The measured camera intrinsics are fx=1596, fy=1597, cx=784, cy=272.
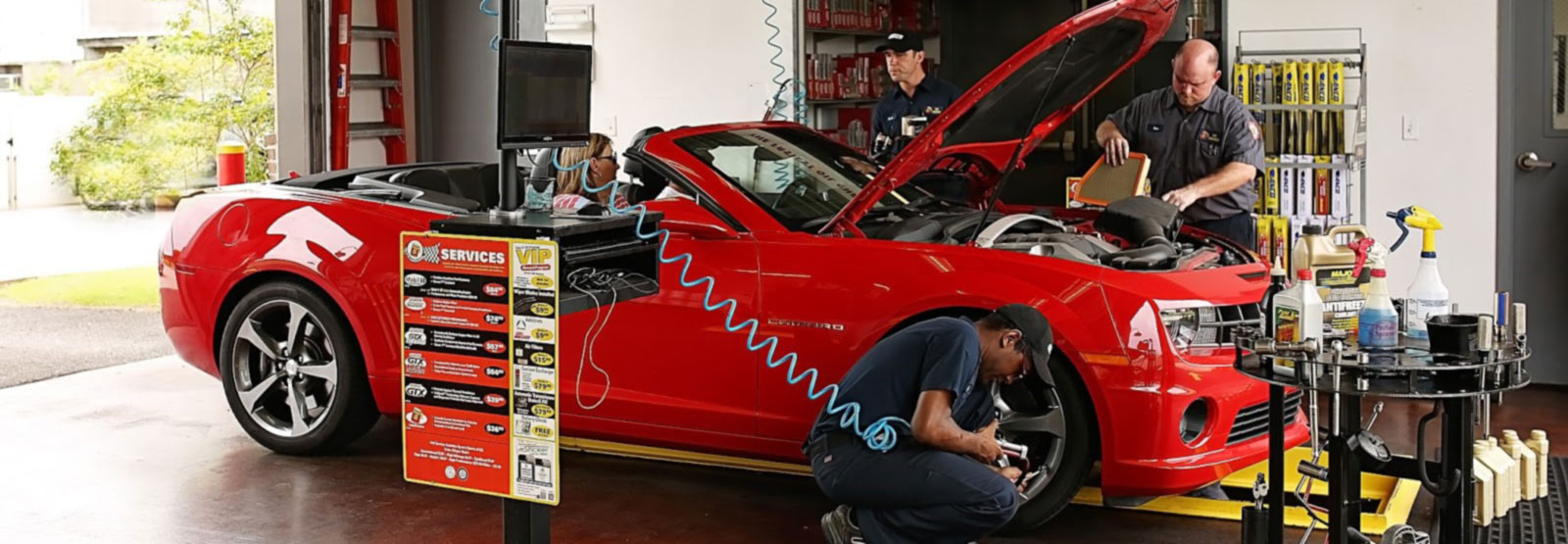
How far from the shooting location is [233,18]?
1020 centimetres

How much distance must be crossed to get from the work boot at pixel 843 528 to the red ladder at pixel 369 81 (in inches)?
229

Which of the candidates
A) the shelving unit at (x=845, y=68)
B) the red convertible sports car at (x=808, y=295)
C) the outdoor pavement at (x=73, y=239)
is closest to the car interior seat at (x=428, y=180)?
the red convertible sports car at (x=808, y=295)

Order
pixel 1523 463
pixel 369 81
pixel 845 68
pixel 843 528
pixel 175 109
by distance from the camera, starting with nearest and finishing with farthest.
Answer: pixel 843 528, pixel 1523 463, pixel 845 68, pixel 369 81, pixel 175 109

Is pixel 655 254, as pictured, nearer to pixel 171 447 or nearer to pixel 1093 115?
pixel 171 447

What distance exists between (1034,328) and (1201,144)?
2619mm

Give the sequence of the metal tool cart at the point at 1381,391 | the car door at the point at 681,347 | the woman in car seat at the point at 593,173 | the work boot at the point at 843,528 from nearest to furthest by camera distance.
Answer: the metal tool cart at the point at 1381,391 → the work boot at the point at 843,528 → the car door at the point at 681,347 → the woman in car seat at the point at 593,173

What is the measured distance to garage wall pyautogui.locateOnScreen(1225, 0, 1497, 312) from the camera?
7445 millimetres

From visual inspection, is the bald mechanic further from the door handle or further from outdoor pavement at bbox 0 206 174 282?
outdoor pavement at bbox 0 206 174 282

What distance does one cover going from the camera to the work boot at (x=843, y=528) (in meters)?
4.39

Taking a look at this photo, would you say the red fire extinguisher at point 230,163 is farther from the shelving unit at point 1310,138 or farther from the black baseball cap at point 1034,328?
the black baseball cap at point 1034,328

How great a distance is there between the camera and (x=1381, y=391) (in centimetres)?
347

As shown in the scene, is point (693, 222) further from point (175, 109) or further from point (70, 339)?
point (175, 109)

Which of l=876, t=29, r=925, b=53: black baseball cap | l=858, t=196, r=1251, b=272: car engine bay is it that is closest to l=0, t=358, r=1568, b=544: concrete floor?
l=858, t=196, r=1251, b=272: car engine bay

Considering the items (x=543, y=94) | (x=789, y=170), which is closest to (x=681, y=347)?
(x=789, y=170)
